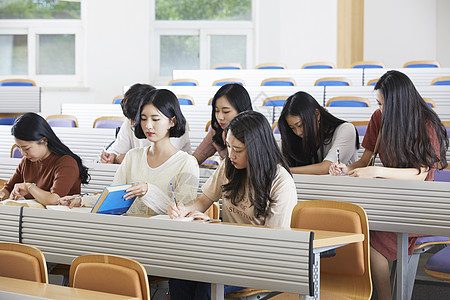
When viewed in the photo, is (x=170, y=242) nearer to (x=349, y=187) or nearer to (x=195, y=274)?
(x=195, y=274)

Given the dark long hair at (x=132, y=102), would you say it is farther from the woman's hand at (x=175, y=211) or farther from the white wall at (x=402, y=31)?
the white wall at (x=402, y=31)

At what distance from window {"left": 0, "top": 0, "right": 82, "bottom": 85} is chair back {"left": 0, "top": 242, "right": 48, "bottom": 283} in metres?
8.77

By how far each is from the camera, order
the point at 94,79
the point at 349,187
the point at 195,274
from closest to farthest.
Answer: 1. the point at 195,274
2. the point at 349,187
3. the point at 94,79

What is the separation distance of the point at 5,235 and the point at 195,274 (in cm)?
99

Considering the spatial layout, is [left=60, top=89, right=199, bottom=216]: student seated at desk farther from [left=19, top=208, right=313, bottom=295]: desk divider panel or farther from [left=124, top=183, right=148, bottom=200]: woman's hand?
[left=19, top=208, right=313, bottom=295]: desk divider panel

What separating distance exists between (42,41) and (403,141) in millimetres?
8914

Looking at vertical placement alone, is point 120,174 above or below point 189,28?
below

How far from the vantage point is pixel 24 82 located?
880cm

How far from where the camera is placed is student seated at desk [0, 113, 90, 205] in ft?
10.7

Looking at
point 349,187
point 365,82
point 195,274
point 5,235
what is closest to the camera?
point 195,274

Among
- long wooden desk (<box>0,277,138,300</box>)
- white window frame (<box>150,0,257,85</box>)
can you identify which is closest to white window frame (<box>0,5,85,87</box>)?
white window frame (<box>150,0,257,85</box>)

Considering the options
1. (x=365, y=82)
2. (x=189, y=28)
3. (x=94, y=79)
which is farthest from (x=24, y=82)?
(x=365, y=82)

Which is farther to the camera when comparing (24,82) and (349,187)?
(24,82)

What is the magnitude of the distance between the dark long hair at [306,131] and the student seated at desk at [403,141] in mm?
422
